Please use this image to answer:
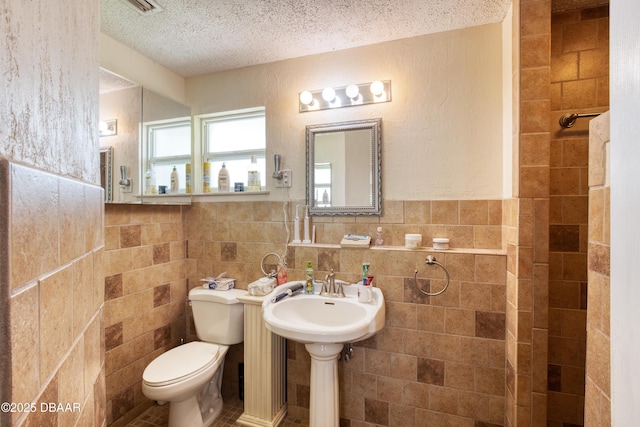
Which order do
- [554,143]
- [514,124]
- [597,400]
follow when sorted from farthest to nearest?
[554,143], [514,124], [597,400]

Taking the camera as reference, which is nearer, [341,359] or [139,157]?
[341,359]

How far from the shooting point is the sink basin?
51.5 inches

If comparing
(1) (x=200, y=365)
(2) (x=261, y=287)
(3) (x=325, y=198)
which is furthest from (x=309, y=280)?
(1) (x=200, y=365)

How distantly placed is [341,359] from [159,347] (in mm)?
1328

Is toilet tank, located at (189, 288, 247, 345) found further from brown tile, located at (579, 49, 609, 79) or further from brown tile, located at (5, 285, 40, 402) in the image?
brown tile, located at (579, 49, 609, 79)

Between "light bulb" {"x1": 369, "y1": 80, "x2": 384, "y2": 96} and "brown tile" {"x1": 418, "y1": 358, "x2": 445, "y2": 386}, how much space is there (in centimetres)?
164

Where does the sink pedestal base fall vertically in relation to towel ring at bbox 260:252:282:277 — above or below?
below

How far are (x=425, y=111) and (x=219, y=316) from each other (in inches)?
75.1

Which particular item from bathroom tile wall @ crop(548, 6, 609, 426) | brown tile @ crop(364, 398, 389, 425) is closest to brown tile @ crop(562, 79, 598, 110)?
bathroom tile wall @ crop(548, 6, 609, 426)

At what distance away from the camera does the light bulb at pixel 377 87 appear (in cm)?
177

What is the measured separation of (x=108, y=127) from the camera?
165 cm

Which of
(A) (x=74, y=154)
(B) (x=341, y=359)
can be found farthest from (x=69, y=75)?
(B) (x=341, y=359)

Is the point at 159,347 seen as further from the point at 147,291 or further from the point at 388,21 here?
the point at 388,21

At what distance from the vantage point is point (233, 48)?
189 centimetres
